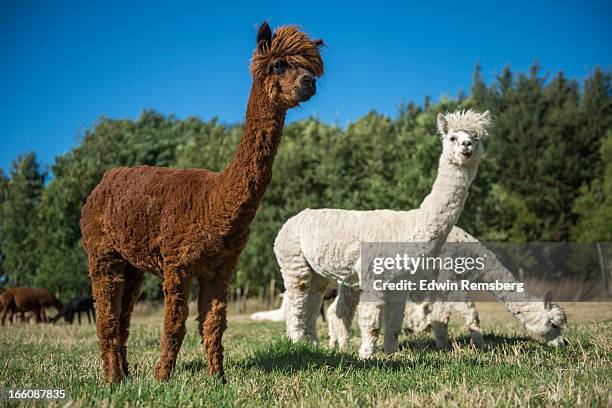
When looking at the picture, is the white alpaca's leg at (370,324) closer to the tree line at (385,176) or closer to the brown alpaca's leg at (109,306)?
the brown alpaca's leg at (109,306)

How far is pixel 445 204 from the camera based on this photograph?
6.45 m

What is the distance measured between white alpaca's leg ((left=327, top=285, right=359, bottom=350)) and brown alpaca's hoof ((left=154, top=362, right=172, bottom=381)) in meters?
3.72

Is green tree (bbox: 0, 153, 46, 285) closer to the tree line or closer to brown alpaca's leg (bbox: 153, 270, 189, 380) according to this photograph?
the tree line

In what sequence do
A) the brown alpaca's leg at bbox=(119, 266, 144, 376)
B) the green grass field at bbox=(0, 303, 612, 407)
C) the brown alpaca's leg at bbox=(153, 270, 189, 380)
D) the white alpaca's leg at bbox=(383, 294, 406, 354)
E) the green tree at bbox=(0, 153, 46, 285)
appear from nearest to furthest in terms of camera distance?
the green grass field at bbox=(0, 303, 612, 407)
the brown alpaca's leg at bbox=(153, 270, 189, 380)
the brown alpaca's leg at bbox=(119, 266, 144, 376)
the white alpaca's leg at bbox=(383, 294, 406, 354)
the green tree at bbox=(0, 153, 46, 285)

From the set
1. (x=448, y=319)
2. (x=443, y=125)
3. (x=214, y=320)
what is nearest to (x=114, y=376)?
(x=214, y=320)

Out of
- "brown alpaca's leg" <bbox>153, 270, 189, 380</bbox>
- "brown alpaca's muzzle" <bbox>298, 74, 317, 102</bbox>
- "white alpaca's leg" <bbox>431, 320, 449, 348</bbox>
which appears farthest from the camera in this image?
"white alpaca's leg" <bbox>431, 320, 449, 348</bbox>

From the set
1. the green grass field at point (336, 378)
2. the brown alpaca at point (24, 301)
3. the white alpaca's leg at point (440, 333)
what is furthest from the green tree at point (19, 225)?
the white alpaca's leg at point (440, 333)

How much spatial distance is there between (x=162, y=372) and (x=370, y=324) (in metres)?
2.66


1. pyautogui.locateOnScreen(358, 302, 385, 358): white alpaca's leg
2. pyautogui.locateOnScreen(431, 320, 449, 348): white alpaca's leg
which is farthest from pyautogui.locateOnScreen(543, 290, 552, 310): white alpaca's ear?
pyautogui.locateOnScreen(358, 302, 385, 358): white alpaca's leg

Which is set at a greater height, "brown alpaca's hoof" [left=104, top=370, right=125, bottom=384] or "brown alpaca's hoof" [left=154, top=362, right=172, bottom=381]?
"brown alpaca's hoof" [left=154, top=362, right=172, bottom=381]

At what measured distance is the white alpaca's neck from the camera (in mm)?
6402

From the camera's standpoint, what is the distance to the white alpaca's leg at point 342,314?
26.5 feet

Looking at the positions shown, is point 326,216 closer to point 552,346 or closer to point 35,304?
point 552,346

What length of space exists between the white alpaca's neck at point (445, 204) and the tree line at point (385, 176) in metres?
15.8
